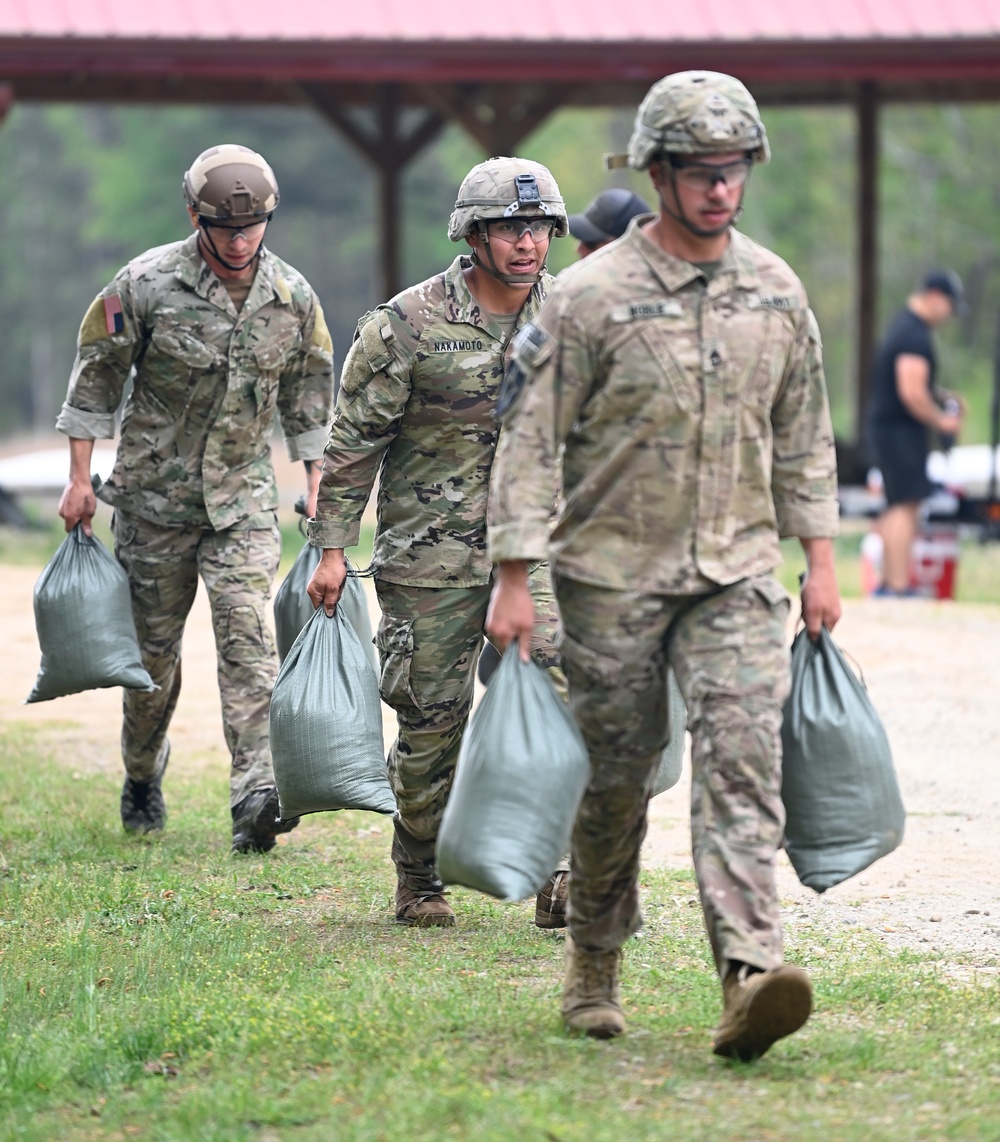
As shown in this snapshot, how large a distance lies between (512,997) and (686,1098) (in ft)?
2.73

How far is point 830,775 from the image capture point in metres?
4.26

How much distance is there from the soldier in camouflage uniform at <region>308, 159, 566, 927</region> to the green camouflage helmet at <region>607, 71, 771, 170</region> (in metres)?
1.05

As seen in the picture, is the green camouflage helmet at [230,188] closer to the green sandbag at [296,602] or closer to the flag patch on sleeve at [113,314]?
the flag patch on sleeve at [113,314]

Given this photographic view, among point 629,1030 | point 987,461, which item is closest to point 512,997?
point 629,1030

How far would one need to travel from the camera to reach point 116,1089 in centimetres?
406

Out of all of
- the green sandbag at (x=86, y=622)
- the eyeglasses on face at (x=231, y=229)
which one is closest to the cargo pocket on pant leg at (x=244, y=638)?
the green sandbag at (x=86, y=622)

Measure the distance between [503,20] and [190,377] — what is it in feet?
32.7

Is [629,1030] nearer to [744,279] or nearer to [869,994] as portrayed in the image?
[869,994]

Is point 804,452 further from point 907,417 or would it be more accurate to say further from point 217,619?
point 907,417

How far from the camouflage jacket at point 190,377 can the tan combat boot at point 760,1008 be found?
3.01 meters

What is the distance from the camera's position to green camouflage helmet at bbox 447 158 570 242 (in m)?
5.07

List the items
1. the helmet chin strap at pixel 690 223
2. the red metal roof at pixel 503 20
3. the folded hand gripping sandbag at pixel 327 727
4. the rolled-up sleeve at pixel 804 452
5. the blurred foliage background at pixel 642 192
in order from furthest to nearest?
1. the blurred foliage background at pixel 642 192
2. the red metal roof at pixel 503 20
3. the folded hand gripping sandbag at pixel 327 727
4. the rolled-up sleeve at pixel 804 452
5. the helmet chin strap at pixel 690 223

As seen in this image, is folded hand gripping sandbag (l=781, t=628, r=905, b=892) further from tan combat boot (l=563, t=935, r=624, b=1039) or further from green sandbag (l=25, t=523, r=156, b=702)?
green sandbag (l=25, t=523, r=156, b=702)

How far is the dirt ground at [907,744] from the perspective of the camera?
5879mm
